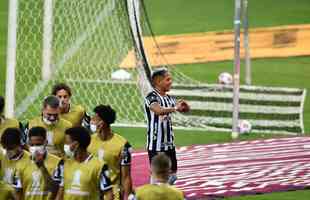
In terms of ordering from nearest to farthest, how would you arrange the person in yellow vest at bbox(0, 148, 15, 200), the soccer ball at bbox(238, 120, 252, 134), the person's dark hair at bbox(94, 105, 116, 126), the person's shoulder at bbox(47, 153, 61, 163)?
1. the person in yellow vest at bbox(0, 148, 15, 200)
2. the person's shoulder at bbox(47, 153, 61, 163)
3. the person's dark hair at bbox(94, 105, 116, 126)
4. the soccer ball at bbox(238, 120, 252, 134)

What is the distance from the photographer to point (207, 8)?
32.0 m

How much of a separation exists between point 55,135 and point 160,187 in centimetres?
325

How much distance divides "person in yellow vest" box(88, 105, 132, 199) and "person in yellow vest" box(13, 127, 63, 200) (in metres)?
0.85

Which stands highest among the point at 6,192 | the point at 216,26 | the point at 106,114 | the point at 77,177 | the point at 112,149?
the point at 216,26

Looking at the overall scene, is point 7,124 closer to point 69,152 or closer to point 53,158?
point 53,158

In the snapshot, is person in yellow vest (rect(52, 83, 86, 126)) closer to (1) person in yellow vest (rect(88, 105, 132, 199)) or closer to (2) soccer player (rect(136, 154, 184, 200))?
(1) person in yellow vest (rect(88, 105, 132, 199))

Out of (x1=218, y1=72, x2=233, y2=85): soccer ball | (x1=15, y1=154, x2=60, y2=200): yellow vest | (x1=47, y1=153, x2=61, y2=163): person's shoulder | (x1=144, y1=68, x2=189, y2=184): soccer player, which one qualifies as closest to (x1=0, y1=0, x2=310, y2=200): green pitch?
(x1=218, y1=72, x2=233, y2=85): soccer ball

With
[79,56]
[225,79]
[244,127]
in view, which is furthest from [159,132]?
[225,79]

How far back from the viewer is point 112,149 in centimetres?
1358

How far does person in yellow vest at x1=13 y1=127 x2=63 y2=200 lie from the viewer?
41.5 feet

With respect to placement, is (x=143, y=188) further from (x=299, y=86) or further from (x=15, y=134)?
(x=299, y=86)

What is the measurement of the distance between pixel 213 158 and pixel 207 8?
512 inches

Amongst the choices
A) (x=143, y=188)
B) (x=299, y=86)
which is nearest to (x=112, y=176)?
(x=143, y=188)

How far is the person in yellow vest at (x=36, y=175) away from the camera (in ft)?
41.5
